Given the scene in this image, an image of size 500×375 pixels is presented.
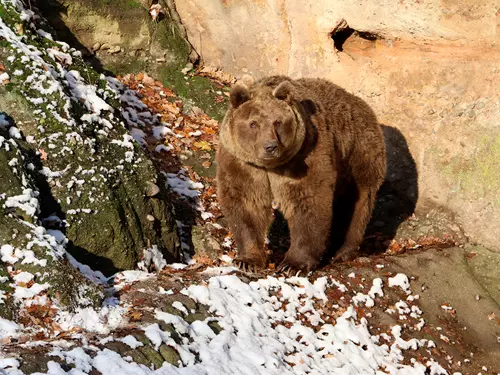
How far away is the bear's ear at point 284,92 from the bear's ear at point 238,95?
306 millimetres

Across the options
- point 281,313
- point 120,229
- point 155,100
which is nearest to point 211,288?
point 281,313

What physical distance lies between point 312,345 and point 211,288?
1.06 metres

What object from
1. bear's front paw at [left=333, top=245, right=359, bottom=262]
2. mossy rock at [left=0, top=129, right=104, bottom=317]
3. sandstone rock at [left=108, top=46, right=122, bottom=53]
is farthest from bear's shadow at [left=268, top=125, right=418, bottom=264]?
mossy rock at [left=0, top=129, right=104, bottom=317]

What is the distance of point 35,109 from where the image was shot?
23.2 feet

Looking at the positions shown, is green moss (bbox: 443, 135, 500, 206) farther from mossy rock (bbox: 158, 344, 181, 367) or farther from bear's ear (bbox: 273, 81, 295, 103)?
mossy rock (bbox: 158, 344, 181, 367)

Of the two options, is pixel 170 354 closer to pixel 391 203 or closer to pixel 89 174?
pixel 89 174

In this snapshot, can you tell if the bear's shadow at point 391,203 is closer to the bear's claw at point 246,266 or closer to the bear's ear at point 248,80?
the bear's claw at point 246,266

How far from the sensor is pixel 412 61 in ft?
33.9

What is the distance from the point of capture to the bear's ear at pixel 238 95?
6910mm

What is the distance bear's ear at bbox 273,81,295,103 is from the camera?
6902mm

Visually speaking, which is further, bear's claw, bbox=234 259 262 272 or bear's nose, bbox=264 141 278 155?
bear's claw, bbox=234 259 262 272

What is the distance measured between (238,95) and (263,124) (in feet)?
1.38

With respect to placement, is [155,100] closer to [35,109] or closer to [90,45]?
[90,45]

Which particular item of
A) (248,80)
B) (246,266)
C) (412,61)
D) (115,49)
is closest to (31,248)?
(246,266)
